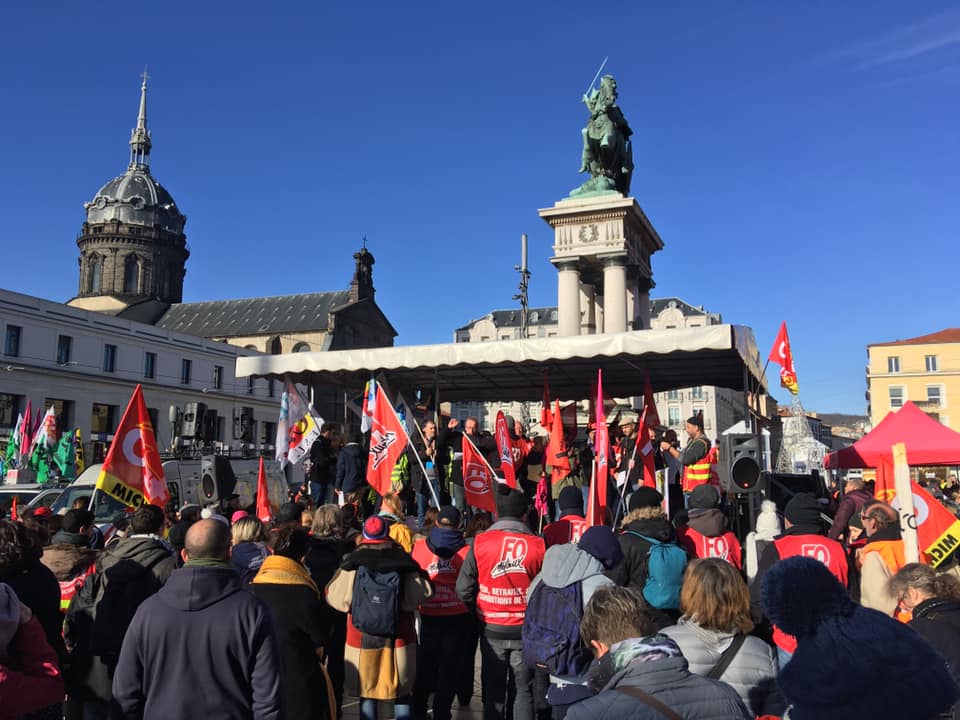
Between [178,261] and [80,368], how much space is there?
36.1 meters

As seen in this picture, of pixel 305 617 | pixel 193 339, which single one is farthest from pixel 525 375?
pixel 193 339

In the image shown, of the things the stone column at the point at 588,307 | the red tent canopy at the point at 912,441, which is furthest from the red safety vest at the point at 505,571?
the stone column at the point at 588,307

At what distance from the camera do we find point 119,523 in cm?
759

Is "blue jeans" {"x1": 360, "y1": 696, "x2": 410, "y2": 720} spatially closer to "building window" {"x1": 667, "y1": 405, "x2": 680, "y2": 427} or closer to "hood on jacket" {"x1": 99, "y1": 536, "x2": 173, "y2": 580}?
"hood on jacket" {"x1": 99, "y1": 536, "x2": 173, "y2": 580}

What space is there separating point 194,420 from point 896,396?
68.6 metres

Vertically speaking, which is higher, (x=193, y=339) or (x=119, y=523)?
(x=193, y=339)

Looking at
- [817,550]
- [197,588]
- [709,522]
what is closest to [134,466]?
[197,588]

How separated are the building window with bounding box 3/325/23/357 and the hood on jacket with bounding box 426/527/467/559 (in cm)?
4402

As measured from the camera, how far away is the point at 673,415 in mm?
90000

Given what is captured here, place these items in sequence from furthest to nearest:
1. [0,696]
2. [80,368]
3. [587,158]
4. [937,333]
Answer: [937,333], [80,368], [587,158], [0,696]

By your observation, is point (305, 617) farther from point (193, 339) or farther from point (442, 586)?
point (193, 339)

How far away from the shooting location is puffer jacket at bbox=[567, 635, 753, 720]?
2488mm

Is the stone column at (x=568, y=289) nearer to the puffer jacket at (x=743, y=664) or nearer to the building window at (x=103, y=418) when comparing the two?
the puffer jacket at (x=743, y=664)

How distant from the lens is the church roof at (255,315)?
74.0 metres
